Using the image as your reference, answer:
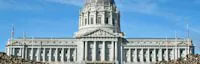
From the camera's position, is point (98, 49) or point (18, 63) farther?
point (98, 49)

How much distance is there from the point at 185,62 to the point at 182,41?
10313 centimetres

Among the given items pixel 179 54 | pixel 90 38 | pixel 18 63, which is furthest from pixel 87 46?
pixel 18 63

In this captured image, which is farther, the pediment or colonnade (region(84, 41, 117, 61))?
the pediment

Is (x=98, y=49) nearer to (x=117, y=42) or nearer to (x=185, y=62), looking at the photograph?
(x=117, y=42)

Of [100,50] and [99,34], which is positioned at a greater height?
[99,34]

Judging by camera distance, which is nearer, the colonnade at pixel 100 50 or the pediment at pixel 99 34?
the colonnade at pixel 100 50

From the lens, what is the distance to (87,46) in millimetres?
196625

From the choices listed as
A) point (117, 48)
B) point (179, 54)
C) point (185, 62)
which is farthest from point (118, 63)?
point (185, 62)

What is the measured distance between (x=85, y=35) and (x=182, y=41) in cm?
3076

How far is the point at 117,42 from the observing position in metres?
197

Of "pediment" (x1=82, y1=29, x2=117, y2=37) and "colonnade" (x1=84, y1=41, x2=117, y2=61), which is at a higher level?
"pediment" (x1=82, y1=29, x2=117, y2=37)

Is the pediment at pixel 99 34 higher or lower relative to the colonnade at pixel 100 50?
higher

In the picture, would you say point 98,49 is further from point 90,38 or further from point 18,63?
point 18,63

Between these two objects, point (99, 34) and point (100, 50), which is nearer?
point (100, 50)
